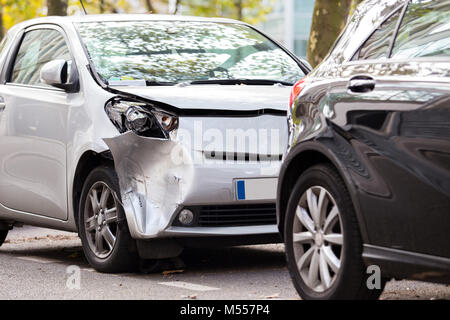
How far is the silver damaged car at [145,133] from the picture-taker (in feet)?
24.9

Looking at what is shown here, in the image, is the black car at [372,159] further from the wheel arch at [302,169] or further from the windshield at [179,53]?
the windshield at [179,53]

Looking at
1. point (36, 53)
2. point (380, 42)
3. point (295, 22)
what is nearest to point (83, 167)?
point (36, 53)

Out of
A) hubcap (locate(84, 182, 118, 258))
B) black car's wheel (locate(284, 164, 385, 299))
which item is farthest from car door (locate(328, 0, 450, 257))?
hubcap (locate(84, 182, 118, 258))

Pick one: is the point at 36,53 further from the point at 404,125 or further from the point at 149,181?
the point at 404,125

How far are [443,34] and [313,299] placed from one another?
4.98ft

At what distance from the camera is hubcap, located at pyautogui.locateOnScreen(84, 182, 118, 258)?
314 inches

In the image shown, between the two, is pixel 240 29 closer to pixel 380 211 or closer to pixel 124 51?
pixel 124 51

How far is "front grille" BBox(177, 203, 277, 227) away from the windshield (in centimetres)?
118

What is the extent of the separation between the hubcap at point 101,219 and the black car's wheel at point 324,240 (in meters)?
2.05

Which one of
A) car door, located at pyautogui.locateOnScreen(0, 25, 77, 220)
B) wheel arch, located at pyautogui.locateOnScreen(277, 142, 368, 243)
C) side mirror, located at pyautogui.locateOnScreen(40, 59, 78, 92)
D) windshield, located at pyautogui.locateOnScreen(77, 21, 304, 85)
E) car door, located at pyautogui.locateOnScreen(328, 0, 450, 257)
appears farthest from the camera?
car door, located at pyautogui.locateOnScreen(0, 25, 77, 220)

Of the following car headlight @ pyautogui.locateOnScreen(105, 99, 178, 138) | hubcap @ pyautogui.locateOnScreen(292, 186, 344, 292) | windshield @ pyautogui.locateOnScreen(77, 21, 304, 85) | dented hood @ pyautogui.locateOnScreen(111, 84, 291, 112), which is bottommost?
hubcap @ pyautogui.locateOnScreen(292, 186, 344, 292)

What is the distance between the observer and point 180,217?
7.58 m

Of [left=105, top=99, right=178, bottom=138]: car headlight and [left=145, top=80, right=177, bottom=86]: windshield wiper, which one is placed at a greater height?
[left=145, top=80, right=177, bottom=86]: windshield wiper

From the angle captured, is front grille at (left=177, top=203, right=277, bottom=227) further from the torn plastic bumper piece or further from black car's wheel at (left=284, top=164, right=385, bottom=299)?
black car's wheel at (left=284, top=164, right=385, bottom=299)
